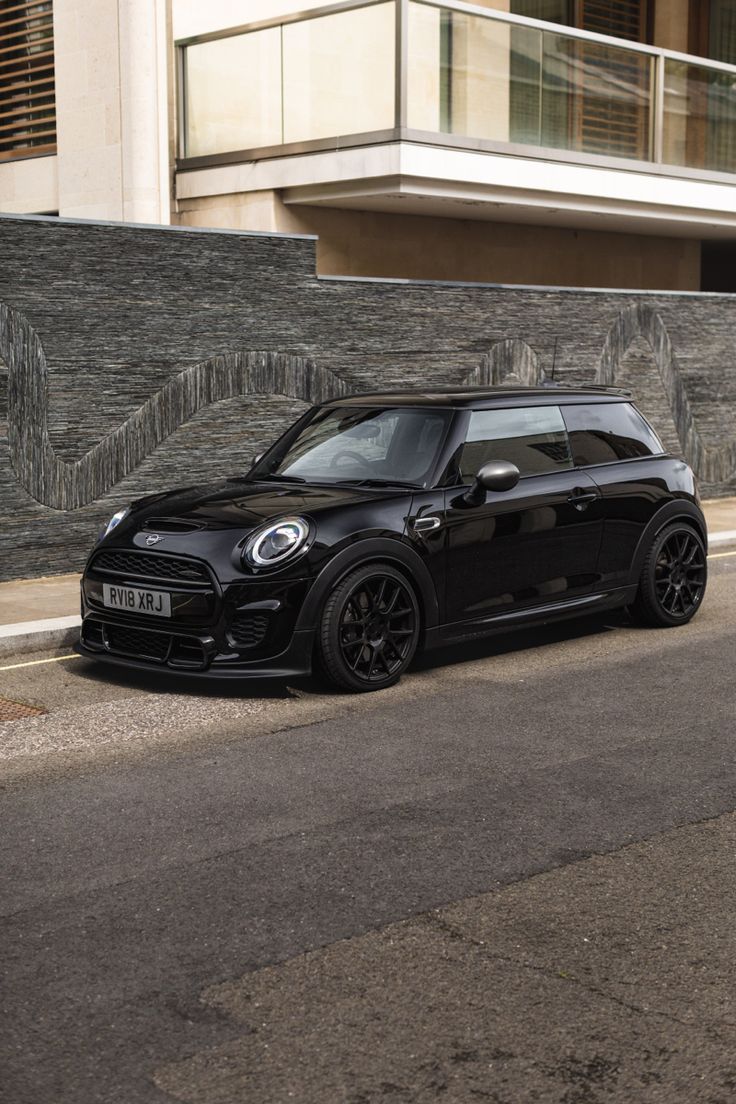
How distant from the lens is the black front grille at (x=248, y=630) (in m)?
7.52

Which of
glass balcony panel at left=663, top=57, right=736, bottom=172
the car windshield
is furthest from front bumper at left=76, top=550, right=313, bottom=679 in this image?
glass balcony panel at left=663, top=57, right=736, bottom=172

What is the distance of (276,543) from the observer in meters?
7.64

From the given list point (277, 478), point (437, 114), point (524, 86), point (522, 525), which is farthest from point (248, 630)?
point (524, 86)

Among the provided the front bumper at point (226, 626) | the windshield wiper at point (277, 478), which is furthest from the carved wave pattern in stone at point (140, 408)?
the front bumper at point (226, 626)

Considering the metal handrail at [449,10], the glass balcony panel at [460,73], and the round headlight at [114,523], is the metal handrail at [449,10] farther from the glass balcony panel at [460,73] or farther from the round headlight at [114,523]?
the round headlight at [114,523]

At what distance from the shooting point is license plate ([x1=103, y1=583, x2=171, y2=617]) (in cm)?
765

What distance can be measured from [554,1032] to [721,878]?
138 cm

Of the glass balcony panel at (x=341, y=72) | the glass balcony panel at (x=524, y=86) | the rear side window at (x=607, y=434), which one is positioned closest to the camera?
the rear side window at (x=607, y=434)

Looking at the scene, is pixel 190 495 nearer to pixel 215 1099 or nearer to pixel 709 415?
pixel 215 1099

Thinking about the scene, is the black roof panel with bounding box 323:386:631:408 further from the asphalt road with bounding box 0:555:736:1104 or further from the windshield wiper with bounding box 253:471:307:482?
the asphalt road with bounding box 0:555:736:1104

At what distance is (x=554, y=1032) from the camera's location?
12.6 feet

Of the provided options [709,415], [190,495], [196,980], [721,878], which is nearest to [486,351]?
[709,415]

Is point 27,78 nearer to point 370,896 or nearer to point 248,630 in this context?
→ point 248,630

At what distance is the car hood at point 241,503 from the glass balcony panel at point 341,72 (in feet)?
23.2
